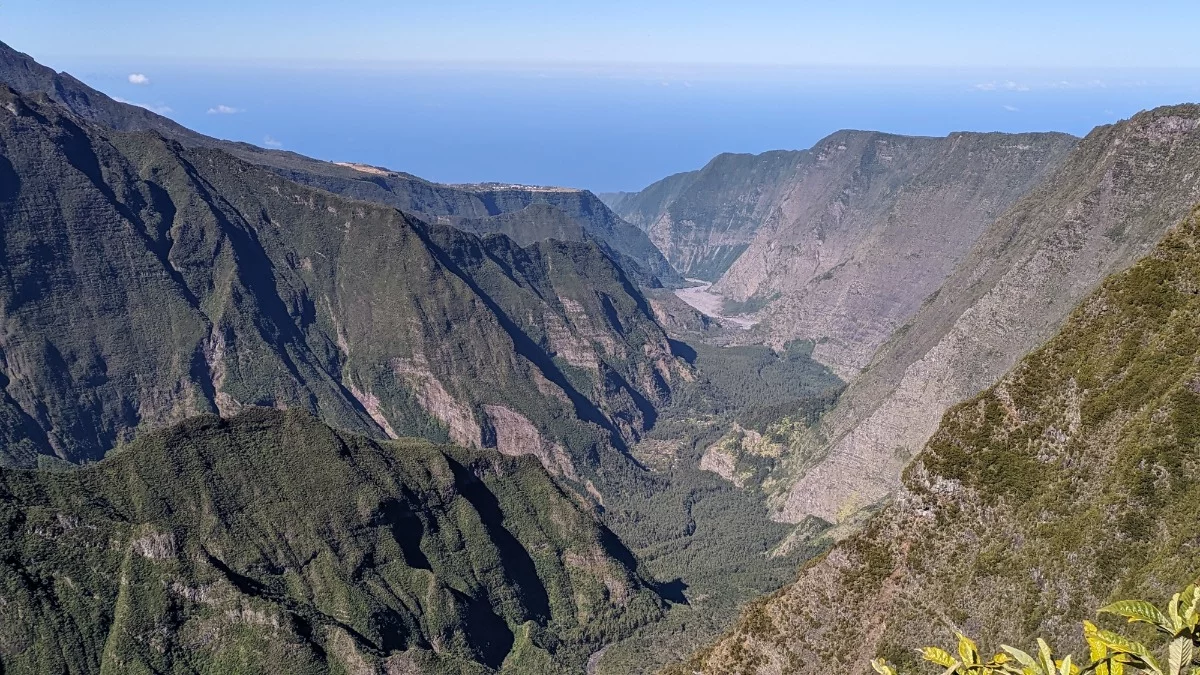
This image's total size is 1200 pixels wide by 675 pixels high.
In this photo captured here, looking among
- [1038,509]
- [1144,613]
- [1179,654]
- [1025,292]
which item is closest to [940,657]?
[1144,613]

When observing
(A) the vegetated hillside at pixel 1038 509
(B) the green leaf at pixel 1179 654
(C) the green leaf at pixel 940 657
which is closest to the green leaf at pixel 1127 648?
(B) the green leaf at pixel 1179 654

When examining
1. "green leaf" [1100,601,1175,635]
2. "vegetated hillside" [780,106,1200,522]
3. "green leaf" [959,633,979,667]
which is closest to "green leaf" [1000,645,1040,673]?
"green leaf" [959,633,979,667]

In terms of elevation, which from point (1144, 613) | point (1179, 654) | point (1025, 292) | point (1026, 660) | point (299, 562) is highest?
point (1144, 613)

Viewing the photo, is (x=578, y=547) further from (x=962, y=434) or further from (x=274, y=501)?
(x=962, y=434)

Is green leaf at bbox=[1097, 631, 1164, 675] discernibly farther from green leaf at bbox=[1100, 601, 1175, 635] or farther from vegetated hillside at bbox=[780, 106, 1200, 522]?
vegetated hillside at bbox=[780, 106, 1200, 522]

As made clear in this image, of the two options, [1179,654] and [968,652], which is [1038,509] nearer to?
[968,652]

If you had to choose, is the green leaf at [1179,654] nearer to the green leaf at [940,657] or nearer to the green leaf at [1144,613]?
the green leaf at [1144,613]
